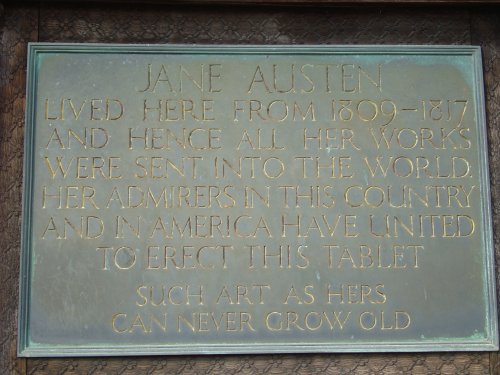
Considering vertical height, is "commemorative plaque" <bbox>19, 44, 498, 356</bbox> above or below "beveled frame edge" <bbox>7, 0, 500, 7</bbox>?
below

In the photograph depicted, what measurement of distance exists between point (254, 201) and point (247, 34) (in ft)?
4.03

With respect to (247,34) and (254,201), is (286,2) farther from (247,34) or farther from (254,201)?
(254,201)

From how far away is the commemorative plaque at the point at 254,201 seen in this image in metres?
4.56

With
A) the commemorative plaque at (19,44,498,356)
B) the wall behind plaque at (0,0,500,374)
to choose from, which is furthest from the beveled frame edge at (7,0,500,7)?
the commemorative plaque at (19,44,498,356)

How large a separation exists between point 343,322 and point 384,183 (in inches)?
39.1

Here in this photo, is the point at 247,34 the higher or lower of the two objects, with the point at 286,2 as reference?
lower

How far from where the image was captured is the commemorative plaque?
4562 mm

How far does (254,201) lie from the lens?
470cm

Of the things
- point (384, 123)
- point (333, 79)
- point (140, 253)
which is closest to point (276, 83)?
point (333, 79)

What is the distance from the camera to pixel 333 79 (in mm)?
4859

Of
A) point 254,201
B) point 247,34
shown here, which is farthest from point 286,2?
→ point 254,201

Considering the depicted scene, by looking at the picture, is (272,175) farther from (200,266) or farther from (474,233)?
(474,233)

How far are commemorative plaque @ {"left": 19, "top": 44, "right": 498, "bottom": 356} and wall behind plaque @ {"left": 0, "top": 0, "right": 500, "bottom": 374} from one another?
0.39 feet

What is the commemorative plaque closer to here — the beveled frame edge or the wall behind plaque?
the wall behind plaque
